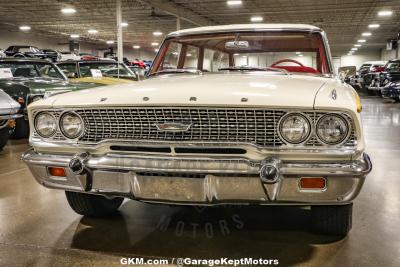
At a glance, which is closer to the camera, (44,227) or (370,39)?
(44,227)

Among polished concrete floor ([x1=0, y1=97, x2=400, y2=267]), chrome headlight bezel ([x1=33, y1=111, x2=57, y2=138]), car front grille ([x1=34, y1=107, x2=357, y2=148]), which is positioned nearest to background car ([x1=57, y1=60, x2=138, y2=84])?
polished concrete floor ([x1=0, y1=97, x2=400, y2=267])

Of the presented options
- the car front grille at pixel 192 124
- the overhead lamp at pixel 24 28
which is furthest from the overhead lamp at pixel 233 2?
the car front grille at pixel 192 124

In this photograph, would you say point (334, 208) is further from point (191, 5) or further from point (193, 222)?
point (191, 5)

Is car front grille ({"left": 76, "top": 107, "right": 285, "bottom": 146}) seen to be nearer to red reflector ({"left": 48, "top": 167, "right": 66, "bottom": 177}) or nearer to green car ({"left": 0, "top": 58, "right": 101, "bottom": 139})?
red reflector ({"left": 48, "top": 167, "right": 66, "bottom": 177})

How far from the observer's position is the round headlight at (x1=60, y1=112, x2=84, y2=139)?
100 inches

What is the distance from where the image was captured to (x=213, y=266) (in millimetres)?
2395

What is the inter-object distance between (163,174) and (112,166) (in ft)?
0.95

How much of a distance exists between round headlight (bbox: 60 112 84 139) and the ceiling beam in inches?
522

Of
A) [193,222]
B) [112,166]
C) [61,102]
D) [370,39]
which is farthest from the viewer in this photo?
[370,39]

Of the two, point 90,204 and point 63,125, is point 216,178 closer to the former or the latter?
point 63,125

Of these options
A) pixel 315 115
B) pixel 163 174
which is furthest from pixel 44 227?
pixel 315 115

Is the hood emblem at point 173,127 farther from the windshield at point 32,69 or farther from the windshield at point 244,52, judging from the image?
the windshield at point 32,69

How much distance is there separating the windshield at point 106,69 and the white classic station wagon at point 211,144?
24.2 feet

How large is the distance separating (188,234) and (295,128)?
1083mm
